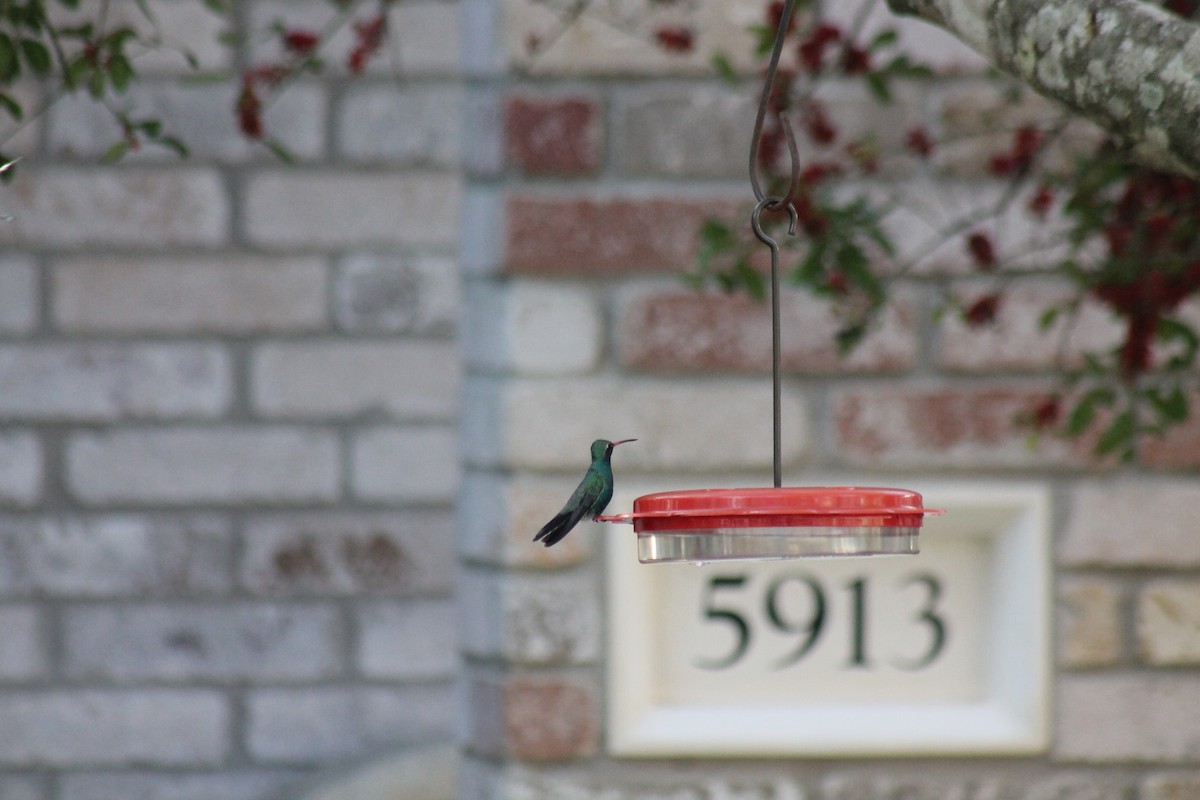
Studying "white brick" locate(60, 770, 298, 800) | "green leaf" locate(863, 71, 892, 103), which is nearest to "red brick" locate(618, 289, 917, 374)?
"green leaf" locate(863, 71, 892, 103)

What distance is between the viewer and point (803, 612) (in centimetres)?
139

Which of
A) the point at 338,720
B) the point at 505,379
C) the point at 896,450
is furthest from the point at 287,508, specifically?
the point at 896,450

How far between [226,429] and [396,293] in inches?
10.6

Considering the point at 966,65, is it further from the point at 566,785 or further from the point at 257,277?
the point at 257,277

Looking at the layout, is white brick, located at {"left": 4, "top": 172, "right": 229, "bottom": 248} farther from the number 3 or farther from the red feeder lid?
the red feeder lid

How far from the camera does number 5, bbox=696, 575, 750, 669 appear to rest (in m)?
1.38

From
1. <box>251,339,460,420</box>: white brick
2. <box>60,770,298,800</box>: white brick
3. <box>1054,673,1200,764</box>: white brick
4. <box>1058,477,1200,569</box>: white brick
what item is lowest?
<box>60,770,298,800</box>: white brick

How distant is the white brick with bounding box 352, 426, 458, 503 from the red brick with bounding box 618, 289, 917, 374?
0.55 metres

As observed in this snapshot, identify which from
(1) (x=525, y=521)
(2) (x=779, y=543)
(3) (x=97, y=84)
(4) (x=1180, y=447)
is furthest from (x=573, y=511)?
(4) (x=1180, y=447)

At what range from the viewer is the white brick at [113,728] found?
1.83m

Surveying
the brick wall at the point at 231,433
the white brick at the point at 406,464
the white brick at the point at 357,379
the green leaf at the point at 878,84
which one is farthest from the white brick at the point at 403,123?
the green leaf at the point at 878,84

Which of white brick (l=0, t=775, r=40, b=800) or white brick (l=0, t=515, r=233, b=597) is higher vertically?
white brick (l=0, t=515, r=233, b=597)

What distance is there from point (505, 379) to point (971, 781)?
571 mm

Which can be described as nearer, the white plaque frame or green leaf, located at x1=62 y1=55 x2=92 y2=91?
green leaf, located at x1=62 y1=55 x2=92 y2=91
